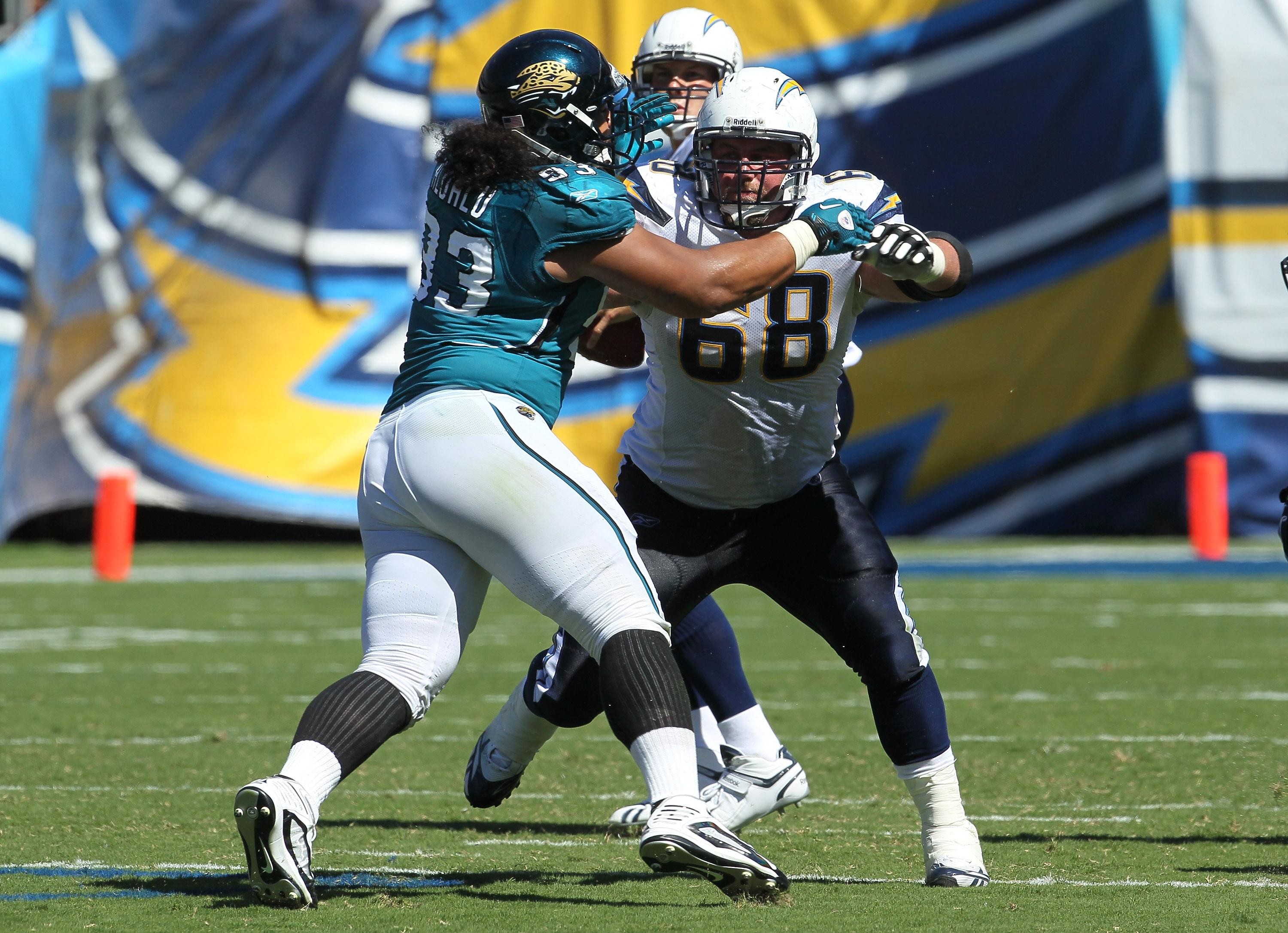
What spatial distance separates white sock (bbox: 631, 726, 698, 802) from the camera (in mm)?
3105

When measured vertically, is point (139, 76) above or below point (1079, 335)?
above

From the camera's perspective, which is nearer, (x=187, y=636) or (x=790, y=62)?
(x=187, y=636)

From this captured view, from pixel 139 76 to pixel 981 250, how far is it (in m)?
7.79

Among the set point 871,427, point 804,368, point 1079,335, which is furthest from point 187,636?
point 1079,335

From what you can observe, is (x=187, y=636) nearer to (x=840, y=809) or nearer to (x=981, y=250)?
(x=840, y=809)

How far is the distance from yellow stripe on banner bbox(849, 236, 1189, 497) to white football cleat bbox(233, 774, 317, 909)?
12623mm

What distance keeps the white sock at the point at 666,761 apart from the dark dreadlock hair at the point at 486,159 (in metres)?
1.03

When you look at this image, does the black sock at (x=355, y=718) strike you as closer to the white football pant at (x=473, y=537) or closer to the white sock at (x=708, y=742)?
the white football pant at (x=473, y=537)

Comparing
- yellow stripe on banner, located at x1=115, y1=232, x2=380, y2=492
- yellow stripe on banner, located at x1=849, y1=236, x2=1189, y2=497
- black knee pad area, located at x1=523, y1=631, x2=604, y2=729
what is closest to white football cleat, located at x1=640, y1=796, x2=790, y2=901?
black knee pad area, located at x1=523, y1=631, x2=604, y2=729

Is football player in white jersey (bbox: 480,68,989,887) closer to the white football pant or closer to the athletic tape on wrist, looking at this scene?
the athletic tape on wrist

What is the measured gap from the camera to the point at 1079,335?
15578 millimetres

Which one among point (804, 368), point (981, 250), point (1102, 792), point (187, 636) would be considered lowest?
point (981, 250)

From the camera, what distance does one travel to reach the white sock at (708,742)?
4574mm

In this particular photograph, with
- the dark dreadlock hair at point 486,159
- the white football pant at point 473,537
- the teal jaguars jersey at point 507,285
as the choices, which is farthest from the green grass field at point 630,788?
the dark dreadlock hair at point 486,159
